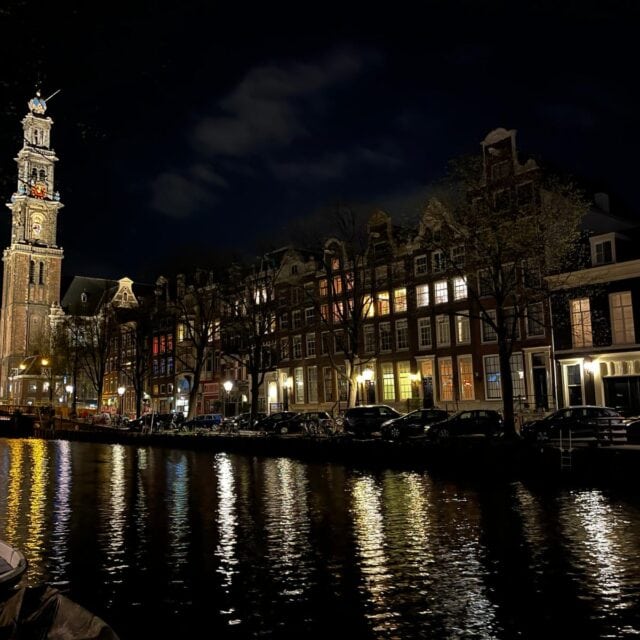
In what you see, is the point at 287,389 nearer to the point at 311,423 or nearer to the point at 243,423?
the point at 243,423

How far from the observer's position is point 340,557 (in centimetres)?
1293

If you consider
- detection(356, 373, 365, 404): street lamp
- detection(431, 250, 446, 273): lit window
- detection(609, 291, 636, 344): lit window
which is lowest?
detection(356, 373, 365, 404): street lamp

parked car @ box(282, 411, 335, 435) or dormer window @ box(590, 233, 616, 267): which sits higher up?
dormer window @ box(590, 233, 616, 267)

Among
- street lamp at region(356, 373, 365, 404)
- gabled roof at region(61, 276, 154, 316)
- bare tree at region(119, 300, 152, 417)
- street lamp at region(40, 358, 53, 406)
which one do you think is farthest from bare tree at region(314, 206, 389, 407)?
gabled roof at region(61, 276, 154, 316)

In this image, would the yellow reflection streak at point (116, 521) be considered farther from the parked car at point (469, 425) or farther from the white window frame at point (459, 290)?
the white window frame at point (459, 290)

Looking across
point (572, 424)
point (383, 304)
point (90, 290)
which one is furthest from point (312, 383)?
point (90, 290)

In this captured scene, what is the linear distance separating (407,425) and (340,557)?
2639 centimetres

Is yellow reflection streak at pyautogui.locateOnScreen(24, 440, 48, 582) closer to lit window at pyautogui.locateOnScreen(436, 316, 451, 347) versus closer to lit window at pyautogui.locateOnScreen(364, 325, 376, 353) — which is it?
lit window at pyautogui.locateOnScreen(436, 316, 451, 347)

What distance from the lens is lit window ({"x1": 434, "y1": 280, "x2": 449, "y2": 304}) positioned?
54.8 metres

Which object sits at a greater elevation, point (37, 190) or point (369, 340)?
point (37, 190)

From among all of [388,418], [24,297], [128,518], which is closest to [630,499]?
[128,518]

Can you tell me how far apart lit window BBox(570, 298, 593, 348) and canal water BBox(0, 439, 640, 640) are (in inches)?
922

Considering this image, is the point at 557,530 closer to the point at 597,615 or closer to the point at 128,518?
the point at 597,615

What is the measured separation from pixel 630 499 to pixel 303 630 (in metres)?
14.3
